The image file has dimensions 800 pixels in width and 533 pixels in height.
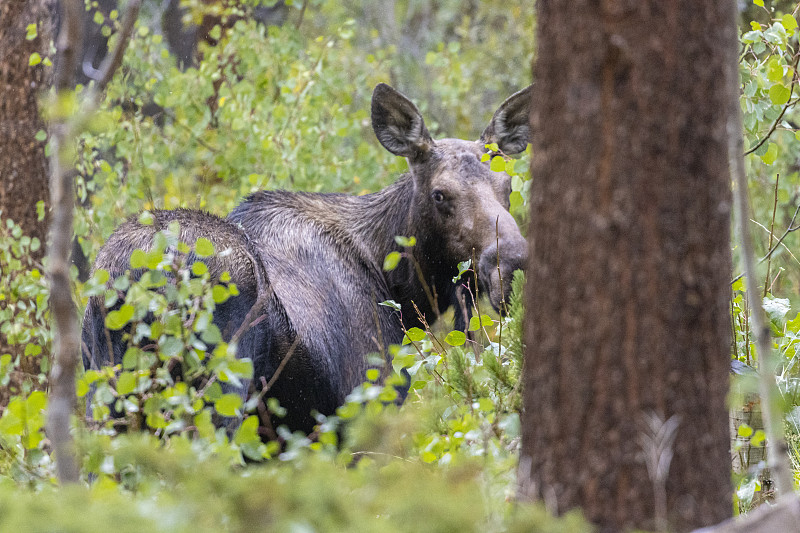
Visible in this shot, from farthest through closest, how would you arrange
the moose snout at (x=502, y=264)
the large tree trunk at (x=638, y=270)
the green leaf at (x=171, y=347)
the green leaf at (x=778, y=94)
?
1. the moose snout at (x=502, y=264)
2. the green leaf at (x=778, y=94)
3. the green leaf at (x=171, y=347)
4. the large tree trunk at (x=638, y=270)

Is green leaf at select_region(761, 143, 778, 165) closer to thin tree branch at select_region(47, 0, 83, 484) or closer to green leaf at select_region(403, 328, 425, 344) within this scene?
green leaf at select_region(403, 328, 425, 344)

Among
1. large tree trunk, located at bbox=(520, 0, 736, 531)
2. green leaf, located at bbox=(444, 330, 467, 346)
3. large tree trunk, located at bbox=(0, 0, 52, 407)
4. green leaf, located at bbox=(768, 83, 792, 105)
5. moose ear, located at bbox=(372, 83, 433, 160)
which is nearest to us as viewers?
large tree trunk, located at bbox=(520, 0, 736, 531)

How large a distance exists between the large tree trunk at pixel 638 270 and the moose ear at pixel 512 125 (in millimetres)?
3907

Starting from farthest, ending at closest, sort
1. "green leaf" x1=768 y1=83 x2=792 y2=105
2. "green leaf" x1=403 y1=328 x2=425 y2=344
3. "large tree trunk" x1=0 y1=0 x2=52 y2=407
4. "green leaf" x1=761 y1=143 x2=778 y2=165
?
1. "large tree trunk" x1=0 y1=0 x2=52 y2=407
2. "green leaf" x1=761 y1=143 x2=778 y2=165
3. "green leaf" x1=768 y1=83 x2=792 y2=105
4. "green leaf" x1=403 y1=328 x2=425 y2=344

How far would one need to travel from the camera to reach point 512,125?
6348 mm

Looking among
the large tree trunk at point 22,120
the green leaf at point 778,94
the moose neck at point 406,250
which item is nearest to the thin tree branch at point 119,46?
the green leaf at point 778,94

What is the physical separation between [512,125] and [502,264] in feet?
4.74

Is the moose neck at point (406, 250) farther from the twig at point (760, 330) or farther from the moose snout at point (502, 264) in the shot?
the twig at point (760, 330)

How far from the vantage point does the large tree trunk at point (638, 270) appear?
222 cm

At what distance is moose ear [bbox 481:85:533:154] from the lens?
620cm

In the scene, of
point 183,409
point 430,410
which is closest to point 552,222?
point 430,410

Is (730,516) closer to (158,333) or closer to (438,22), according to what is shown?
(158,333)

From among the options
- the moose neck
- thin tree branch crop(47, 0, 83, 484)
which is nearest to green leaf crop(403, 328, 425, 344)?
the moose neck

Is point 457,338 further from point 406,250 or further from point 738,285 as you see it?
point 406,250
